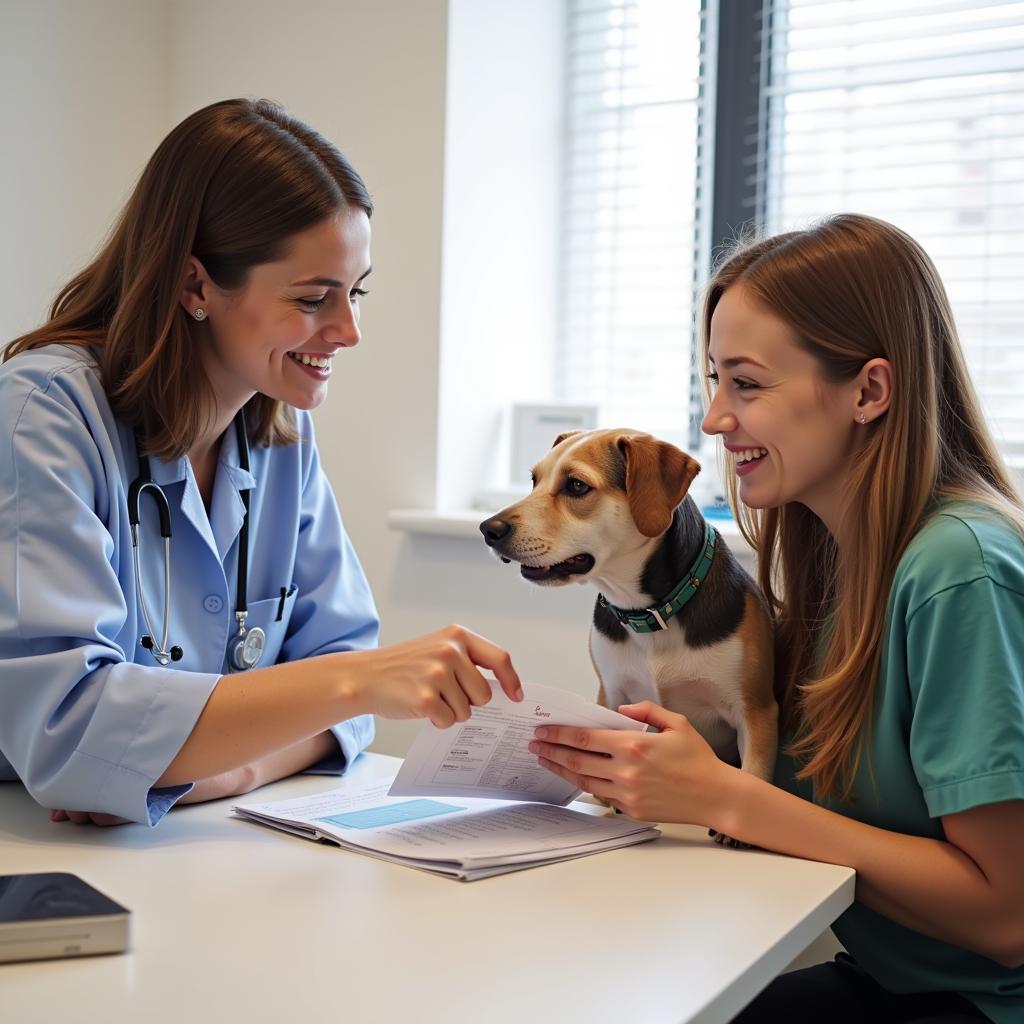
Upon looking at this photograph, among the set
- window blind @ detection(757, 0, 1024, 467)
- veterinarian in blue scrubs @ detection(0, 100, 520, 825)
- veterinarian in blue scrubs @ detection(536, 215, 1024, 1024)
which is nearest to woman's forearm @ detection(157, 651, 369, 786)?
veterinarian in blue scrubs @ detection(0, 100, 520, 825)

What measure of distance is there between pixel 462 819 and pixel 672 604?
1.14 ft

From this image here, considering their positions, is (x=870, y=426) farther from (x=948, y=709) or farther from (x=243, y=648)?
(x=243, y=648)

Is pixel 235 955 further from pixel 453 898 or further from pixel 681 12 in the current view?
pixel 681 12

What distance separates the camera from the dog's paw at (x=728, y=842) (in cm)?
115

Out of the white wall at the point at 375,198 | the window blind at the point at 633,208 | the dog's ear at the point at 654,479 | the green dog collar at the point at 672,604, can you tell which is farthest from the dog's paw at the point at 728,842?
the window blind at the point at 633,208

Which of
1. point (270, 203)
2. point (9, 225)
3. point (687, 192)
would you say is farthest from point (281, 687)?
point (687, 192)

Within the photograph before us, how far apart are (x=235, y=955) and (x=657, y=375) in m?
2.25

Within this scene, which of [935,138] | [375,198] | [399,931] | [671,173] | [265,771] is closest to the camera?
[399,931]

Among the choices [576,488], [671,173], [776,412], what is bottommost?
[576,488]

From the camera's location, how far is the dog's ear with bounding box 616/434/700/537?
4.49 feet

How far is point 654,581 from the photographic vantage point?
4.51 feet

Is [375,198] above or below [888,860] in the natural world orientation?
above

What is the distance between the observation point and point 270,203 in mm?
1381

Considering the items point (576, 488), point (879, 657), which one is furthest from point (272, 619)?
point (879, 657)
